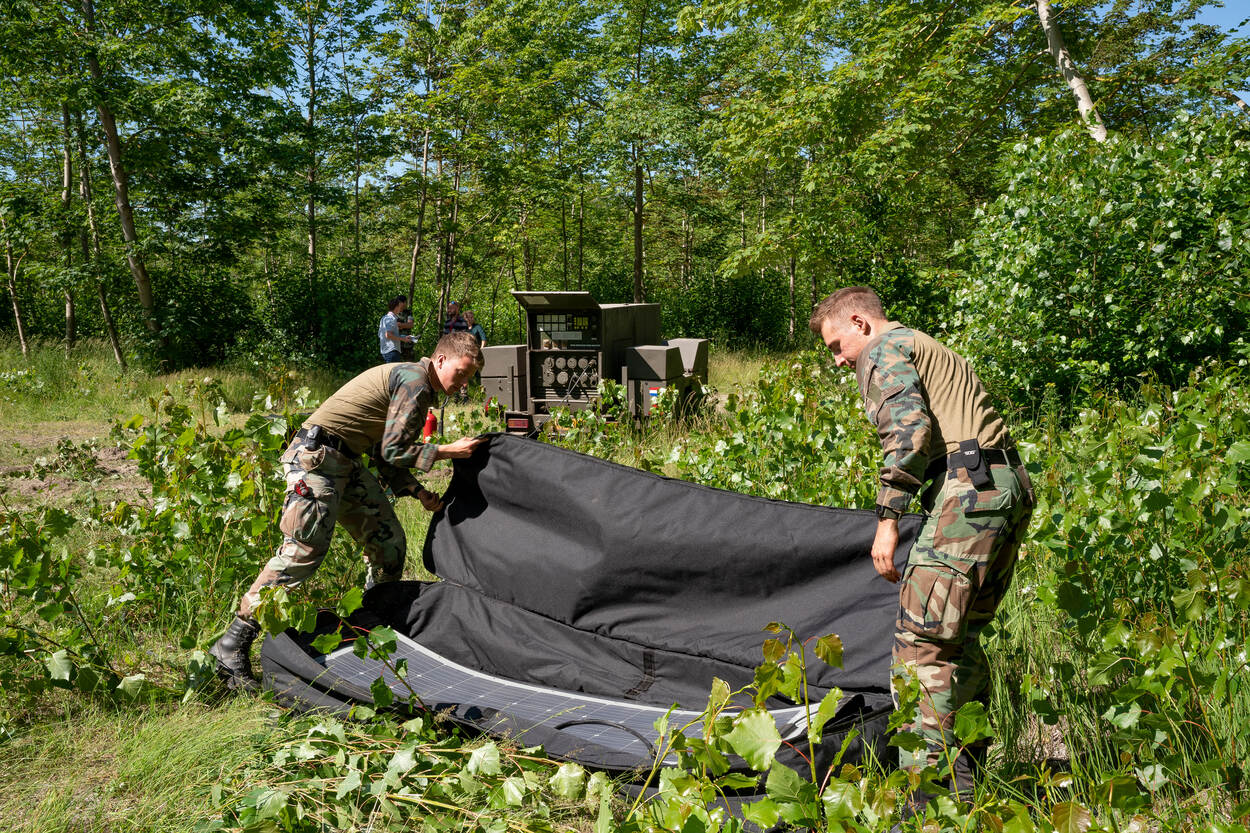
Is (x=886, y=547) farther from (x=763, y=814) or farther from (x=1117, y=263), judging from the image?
(x=1117, y=263)

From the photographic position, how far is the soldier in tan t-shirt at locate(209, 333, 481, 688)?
3.98m

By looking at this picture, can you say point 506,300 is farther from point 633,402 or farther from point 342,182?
point 633,402

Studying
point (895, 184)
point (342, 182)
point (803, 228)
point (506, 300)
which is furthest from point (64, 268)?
point (506, 300)

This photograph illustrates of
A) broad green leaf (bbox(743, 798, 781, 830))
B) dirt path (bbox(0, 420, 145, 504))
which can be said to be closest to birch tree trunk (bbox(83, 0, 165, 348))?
dirt path (bbox(0, 420, 145, 504))

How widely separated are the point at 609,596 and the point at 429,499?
3.89 feet

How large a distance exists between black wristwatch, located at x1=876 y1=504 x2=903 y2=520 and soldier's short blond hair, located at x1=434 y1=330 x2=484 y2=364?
206cm

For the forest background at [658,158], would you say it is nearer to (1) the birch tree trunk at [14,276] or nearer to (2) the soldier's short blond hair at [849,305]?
(1) the birch tree trunk at [14,276]

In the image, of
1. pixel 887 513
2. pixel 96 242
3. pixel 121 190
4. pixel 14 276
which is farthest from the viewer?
pixel 14 276

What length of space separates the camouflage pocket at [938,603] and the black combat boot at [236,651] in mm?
2901

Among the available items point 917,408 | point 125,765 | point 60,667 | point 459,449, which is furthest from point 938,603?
point 60,667

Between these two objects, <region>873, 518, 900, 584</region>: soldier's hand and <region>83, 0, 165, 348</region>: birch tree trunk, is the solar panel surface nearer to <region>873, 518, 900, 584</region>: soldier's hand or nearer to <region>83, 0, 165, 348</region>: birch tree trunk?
<region>873, 518, 900, 584</region>: soldier's hand

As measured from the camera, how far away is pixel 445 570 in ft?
14.1

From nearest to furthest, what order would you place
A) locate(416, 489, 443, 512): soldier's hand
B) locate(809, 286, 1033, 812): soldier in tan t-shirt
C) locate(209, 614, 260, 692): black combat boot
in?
locate(809, 286, 1033, 812): soldier in tan t-shirt
locate(209, 614, 260, 692): black combat boot
locate(416, 489, 443, 512): soldier's hand

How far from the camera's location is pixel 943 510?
2.89 m
